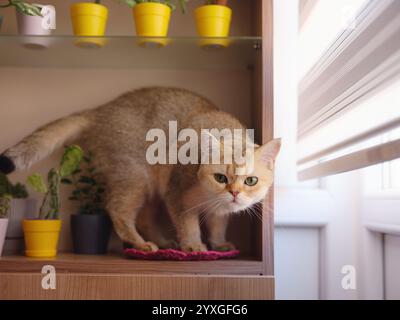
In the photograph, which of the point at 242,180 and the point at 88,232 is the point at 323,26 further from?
the point at 88,232

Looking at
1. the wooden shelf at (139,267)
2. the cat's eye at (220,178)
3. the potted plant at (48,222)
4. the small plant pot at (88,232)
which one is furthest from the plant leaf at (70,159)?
the cat's eye at (220,178)

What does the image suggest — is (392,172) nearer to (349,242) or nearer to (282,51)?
(349,242)

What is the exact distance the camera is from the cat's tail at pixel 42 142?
1.11 metres

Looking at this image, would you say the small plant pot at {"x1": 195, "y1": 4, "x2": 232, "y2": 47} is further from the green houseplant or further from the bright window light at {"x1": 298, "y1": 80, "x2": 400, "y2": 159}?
the bright window light at {"x1": 298, "y1": 80, "x2": 400, "y2": 159}

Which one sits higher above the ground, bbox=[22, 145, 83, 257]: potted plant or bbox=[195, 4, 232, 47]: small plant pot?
bbox=[195, 4, 232, 47]: small plant pot

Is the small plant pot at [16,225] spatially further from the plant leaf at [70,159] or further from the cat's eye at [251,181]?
the cat's eye at [251,181]

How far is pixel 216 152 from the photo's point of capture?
3.50ft

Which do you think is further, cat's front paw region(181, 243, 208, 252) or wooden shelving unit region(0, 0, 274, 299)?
cat's front paw region(181, 243, 208, 252)

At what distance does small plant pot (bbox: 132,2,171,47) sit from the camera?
3.67ft

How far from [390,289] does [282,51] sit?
65 cm

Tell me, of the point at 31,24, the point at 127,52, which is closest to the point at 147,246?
the point at 127,52

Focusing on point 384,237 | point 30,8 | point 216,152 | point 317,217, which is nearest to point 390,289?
point 384,237

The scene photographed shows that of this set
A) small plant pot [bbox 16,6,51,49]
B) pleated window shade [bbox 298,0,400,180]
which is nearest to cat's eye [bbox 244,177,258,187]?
pleated window shade [bbox 298,0,400,180]

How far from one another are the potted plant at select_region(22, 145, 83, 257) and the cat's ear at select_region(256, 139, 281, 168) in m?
0.42
